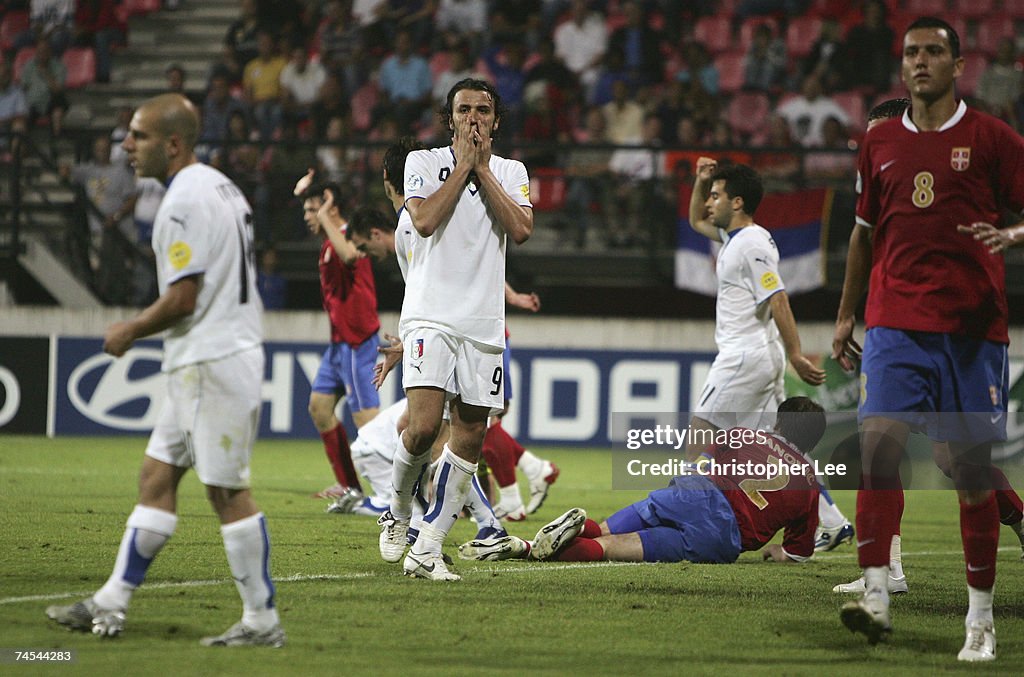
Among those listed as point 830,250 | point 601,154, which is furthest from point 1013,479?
point 601,154

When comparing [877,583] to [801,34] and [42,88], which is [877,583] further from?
[42,88]

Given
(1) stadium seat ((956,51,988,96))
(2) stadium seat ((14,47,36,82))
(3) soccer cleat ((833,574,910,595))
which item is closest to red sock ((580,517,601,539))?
(3) soccer cleat ((833,574,910,595))

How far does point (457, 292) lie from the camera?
21.2 feet

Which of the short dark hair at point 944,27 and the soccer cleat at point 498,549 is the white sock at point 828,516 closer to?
the soccer cleat at point 498,549

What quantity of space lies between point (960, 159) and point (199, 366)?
2.97 metres

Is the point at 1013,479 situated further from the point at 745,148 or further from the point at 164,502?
the point at 164,502

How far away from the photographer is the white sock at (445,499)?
6625mm

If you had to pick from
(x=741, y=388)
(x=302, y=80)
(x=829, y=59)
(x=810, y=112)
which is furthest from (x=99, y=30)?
(x=741, y=388)

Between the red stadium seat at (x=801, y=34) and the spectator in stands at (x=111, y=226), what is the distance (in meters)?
9.12

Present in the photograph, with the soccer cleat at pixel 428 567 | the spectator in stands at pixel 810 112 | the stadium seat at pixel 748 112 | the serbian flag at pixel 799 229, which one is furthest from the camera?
the stadium seat at pixel 748 112

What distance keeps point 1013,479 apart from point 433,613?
927cm

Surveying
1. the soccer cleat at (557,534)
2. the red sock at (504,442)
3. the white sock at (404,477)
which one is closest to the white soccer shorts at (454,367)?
the white sock at (404,477)

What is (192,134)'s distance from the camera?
4984 mm

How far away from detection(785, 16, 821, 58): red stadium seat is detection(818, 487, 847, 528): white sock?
1151cm
